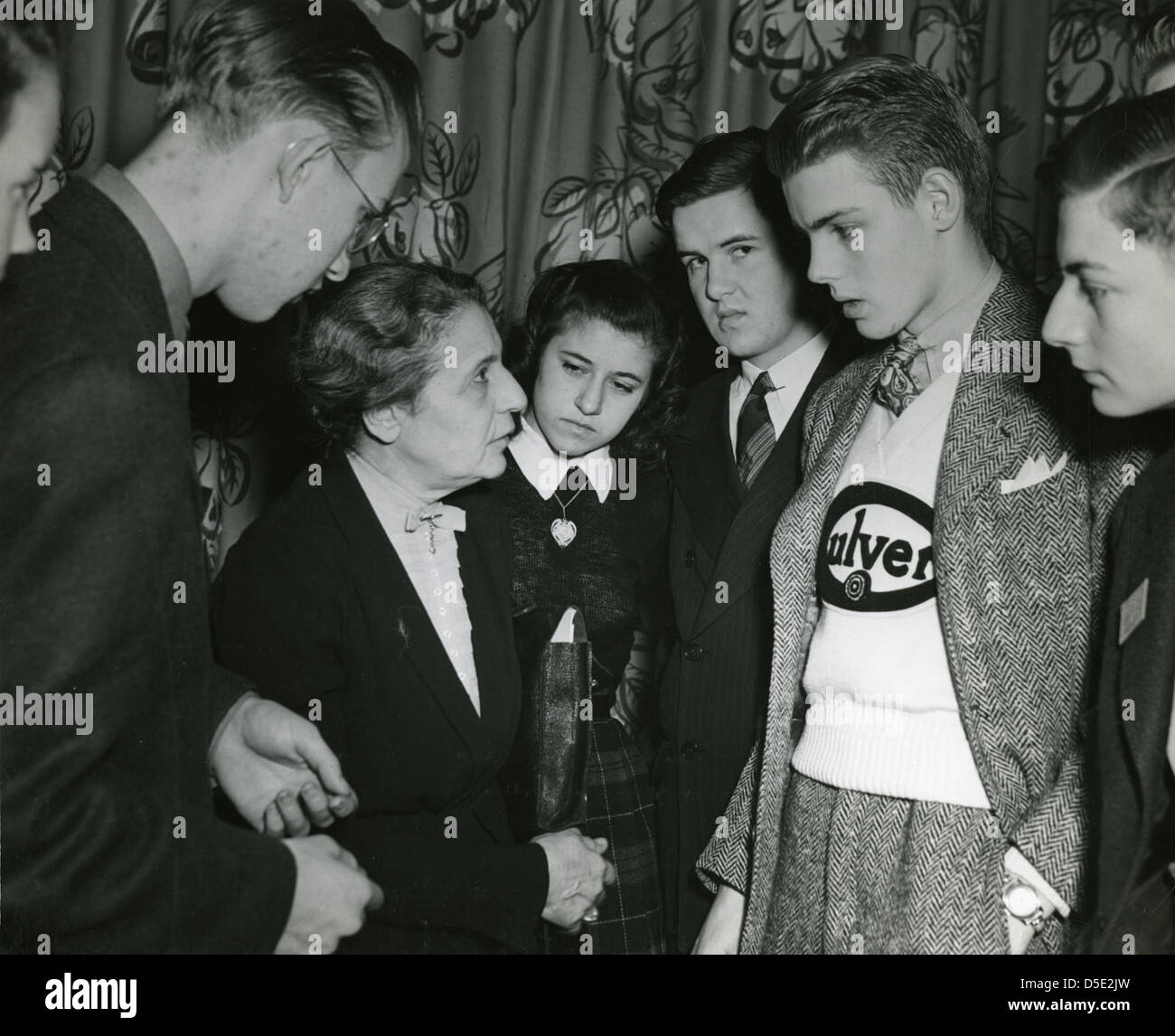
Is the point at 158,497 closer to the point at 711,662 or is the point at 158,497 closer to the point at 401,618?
the point at 401,618

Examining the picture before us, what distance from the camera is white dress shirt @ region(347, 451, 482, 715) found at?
1.70 metres

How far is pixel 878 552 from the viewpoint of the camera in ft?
4.83

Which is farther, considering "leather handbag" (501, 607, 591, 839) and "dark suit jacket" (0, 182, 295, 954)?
A: "leather handbag" (501, 607, 591, 839)

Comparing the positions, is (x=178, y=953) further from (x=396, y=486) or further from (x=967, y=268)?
(x=967, y=268)

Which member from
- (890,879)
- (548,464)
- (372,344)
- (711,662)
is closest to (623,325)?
(548,464)

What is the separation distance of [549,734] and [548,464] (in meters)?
0.50

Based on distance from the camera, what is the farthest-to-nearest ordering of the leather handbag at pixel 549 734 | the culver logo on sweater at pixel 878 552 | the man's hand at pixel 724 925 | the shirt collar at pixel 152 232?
1. the leather handbag at pixel 549 734
2. the man's hand at pixel 724 925
3. the culver logo on sweater at pixel 878 552
4. the shirt collar at pixel 152 232

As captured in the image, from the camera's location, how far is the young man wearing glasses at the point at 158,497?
0.99m

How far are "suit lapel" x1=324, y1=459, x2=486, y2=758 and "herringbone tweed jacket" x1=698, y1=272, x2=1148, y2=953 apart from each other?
67 cm

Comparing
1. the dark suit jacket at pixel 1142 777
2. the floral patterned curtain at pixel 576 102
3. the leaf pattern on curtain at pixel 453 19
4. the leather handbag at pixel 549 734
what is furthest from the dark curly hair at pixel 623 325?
the dark suit jacket at pixel 1142 777

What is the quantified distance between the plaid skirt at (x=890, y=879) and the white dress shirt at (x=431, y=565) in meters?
0.51

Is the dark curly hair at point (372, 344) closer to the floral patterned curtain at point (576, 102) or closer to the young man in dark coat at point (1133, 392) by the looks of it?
the floral patterned curtain at point (576, 102)

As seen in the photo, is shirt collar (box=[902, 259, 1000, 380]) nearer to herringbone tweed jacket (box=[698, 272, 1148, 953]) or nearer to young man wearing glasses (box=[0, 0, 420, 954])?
herringbone tweed jacket (box=[698, 272, 1148, 953])

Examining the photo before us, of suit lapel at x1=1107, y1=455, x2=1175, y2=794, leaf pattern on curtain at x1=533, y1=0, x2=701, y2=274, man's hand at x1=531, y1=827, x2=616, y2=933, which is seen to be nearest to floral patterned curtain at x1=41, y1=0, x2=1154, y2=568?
leaf pattern on curtain at x1=533, y1=0, x2=701, y2=274
